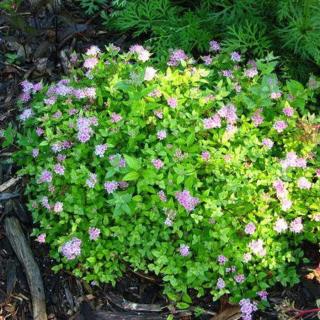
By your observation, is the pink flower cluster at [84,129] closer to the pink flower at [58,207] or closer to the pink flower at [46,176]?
the pink flower at [46,176]

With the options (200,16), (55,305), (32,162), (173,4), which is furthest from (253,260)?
(173,4)

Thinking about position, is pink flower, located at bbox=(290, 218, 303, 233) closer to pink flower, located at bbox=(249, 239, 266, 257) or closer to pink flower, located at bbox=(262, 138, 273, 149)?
pink flower, located at bbox=(249, 239, 266, 257)

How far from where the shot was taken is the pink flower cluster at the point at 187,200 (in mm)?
2963

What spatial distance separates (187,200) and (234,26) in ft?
5.35

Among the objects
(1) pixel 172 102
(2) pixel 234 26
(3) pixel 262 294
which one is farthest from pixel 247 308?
(2) pixel 234 26

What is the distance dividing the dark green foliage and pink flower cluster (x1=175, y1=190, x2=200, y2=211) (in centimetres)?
134

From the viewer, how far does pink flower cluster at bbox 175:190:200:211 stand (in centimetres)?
296

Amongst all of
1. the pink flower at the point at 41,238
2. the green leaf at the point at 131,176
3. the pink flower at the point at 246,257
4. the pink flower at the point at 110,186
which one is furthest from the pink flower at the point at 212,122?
the pink flower at the point at 41,238

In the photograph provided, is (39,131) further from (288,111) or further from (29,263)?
(288,111)

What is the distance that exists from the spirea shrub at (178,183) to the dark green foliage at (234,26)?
61 cm

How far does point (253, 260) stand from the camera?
3.06 meters

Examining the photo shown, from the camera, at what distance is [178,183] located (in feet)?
9.77

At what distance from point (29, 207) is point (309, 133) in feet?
5.48

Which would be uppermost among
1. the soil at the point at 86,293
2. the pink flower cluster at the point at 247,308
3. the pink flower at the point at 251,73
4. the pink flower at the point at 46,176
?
the pink flower at the point at 251,73
